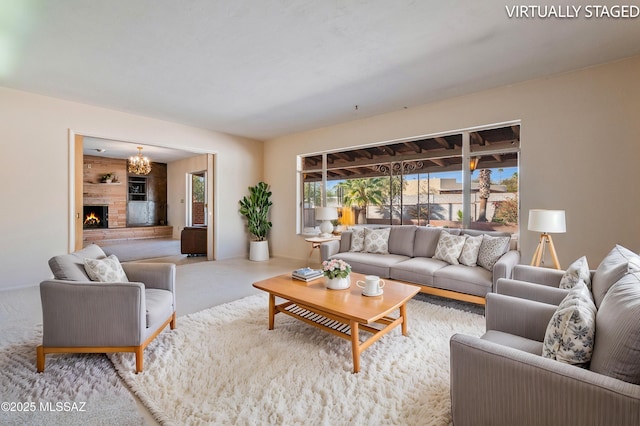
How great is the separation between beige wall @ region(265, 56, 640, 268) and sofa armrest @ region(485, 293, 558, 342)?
231 centimetres

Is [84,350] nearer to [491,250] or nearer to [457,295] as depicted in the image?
[457,295]

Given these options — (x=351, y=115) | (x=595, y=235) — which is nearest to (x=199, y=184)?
(x=351, y=115)

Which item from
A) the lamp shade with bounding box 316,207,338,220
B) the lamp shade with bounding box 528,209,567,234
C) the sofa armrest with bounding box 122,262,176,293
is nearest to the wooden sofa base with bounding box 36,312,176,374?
the sofa armrest with bounding box 122,262,176,293

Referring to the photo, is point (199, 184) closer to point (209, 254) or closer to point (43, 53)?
point (209, 254)

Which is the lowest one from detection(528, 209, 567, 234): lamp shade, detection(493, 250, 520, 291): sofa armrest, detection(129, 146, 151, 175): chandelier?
detection(493, 250, 520, 291): sofa armrest

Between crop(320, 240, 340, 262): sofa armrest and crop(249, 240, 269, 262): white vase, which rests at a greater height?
crop(320, 240, 340, 262): sofa armrest

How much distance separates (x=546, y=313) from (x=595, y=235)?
2.41 m

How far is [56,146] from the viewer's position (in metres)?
4.27

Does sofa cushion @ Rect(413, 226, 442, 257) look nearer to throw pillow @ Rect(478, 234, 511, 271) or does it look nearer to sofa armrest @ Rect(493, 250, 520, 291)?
throw pillow @ Rect(478, 234, 511, 271)

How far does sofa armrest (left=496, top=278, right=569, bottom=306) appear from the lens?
1.92 metres

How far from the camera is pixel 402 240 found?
4.23 metres

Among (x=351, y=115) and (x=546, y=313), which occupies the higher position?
(x=351, y=115)

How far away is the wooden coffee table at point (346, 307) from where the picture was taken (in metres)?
2.07

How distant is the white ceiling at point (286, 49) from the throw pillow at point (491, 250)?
1.95 meters
